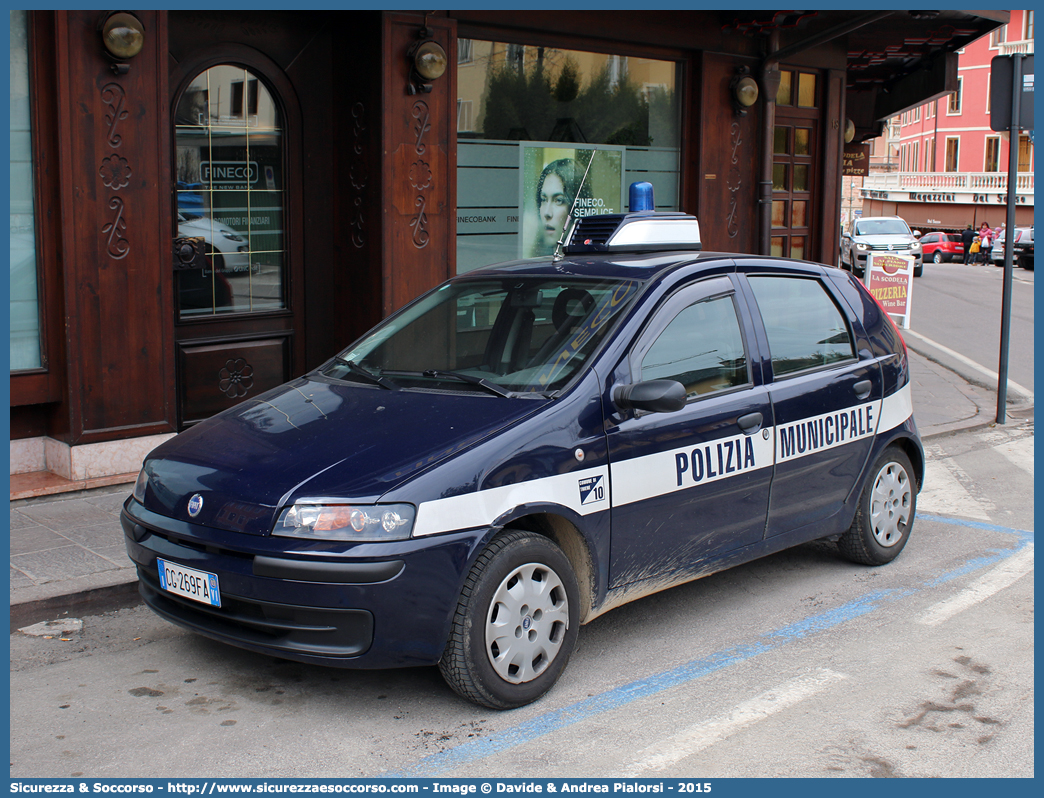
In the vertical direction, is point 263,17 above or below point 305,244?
above

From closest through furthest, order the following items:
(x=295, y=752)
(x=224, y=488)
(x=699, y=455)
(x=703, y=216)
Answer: (x=295, y=752) < (x=224, y=488) < (x=699, y=455) < (x=703, y=216)

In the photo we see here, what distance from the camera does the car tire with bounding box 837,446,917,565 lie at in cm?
568

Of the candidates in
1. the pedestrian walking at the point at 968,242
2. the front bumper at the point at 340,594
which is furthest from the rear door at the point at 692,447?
the pedestrian walking at the point at 968,242

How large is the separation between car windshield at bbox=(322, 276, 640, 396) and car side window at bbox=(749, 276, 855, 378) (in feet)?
2.82

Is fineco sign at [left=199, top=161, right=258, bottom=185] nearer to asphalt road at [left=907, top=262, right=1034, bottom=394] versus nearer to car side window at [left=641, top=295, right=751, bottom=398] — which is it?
car side window at [left=641, top=295, right=751, bottom=398]

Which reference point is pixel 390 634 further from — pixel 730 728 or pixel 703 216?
pixel 703 216

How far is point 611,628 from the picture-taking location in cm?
492

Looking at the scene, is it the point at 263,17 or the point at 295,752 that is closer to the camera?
the point at 295,752

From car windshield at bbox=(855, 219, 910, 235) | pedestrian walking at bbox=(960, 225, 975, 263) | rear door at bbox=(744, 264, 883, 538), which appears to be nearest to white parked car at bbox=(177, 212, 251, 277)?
rear door at bbox=(744, 264, 883, 538)

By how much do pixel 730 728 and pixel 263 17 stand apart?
6.50 m

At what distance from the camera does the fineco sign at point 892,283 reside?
37.3 ft

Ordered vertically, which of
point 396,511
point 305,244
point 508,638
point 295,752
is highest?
point 305,244

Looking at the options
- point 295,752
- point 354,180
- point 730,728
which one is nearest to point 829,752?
point 730,728

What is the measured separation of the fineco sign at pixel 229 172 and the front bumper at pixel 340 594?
4.77m
